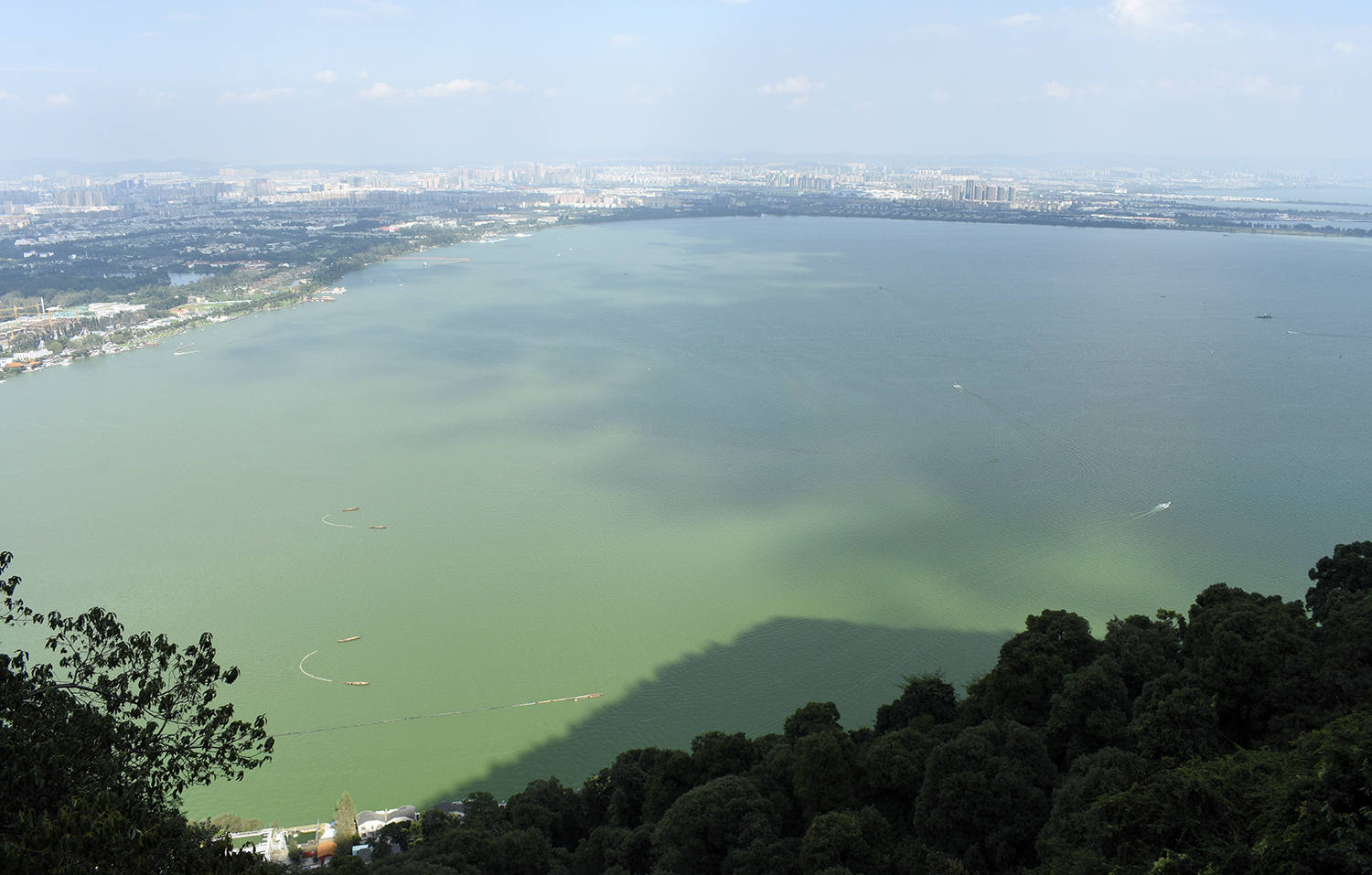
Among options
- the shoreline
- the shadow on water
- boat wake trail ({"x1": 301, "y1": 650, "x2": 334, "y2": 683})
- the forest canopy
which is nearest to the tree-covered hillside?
the forest canopy

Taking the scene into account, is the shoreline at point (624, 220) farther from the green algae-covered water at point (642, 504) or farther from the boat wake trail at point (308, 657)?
the boat wake trail at point (308, 657)

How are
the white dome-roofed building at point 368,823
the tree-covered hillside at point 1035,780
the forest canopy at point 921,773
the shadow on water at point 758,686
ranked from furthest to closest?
1. the shadow on water at point 758,686
2. the white dome-roofed building at point 368,823
3. the tree-covered hillside at point 1035,780
4. the forest canopy at point 921,773

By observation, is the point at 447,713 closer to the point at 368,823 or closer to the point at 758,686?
the point at 368,823

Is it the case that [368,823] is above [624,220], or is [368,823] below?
below

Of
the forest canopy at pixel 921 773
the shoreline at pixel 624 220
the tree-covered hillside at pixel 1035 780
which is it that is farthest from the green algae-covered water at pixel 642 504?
the shoreline at pixel 624 220

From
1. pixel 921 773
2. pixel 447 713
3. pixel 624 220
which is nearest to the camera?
pixel 921 773

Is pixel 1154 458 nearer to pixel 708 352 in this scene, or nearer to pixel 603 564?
pixel 603 564

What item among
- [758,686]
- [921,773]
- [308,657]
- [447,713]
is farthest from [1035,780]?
[308,657]

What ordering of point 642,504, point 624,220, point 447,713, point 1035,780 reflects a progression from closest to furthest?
point 1035,780, point 447,713, point 642,504, point 624,220
